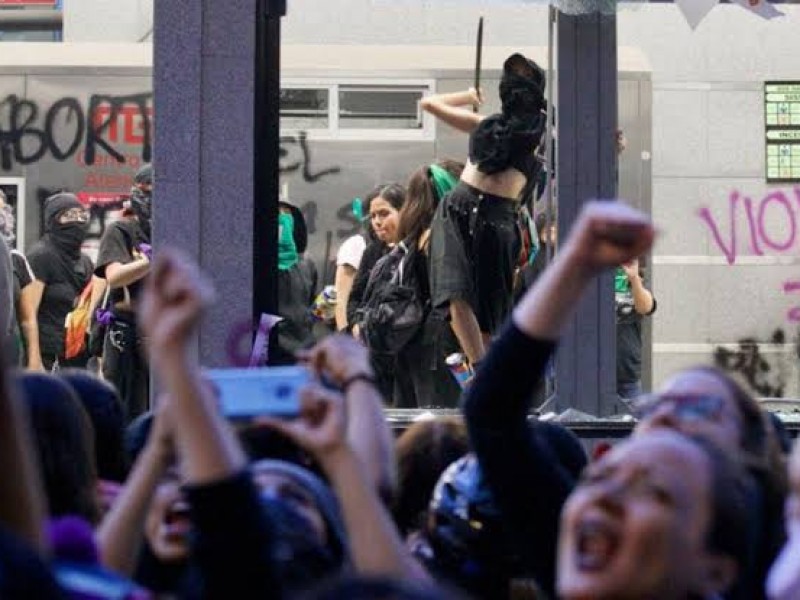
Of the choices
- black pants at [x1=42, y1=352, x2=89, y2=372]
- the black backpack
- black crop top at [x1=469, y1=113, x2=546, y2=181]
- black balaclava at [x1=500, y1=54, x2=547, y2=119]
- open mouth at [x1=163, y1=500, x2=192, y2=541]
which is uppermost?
black balaclava at [x1=500, y1=54, x2=547, y2=119]

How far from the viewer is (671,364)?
1080 cm

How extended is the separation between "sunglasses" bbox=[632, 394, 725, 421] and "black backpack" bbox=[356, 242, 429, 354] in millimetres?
5789

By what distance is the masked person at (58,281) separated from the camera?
1227 cm

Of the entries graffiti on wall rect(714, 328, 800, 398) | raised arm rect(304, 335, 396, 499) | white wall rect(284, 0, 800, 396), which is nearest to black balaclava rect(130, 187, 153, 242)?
white wall rect(284, 0, 800, 396)

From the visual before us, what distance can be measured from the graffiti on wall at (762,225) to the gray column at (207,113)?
437cm

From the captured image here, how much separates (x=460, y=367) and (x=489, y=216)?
69cm

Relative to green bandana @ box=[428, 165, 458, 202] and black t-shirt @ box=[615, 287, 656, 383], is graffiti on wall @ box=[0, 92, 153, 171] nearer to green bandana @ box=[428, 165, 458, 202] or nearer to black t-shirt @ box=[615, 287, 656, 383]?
green bandana @ box=[428, 165, 458, 202]

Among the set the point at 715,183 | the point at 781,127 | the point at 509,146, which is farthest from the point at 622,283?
the point at 715,183

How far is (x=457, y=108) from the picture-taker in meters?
10.4

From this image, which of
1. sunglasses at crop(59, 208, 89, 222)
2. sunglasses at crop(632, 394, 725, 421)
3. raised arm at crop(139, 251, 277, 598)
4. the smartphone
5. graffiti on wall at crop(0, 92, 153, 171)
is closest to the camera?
raised arm at crop(139, 251, 277, 598)

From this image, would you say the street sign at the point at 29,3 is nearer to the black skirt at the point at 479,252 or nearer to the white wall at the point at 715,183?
the white wall at the point at 715,183

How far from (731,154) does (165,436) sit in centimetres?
864

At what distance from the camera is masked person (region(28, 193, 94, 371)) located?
1227cm

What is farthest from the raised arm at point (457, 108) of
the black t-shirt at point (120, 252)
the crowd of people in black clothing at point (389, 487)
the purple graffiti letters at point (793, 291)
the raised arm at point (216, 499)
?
the raised arm at point (216, 499)
